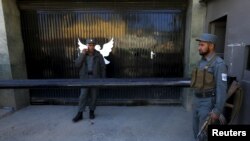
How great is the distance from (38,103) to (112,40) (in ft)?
8.39

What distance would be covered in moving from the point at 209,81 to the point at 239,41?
30.7 inches

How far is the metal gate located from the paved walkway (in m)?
0.38

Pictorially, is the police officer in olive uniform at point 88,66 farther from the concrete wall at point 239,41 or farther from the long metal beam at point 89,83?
the concrete wall at point 239,41

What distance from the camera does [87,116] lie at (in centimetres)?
426

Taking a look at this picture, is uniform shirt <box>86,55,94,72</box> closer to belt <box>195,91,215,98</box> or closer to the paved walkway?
the paved walkway

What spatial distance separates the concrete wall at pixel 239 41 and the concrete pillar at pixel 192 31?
0.98 metres

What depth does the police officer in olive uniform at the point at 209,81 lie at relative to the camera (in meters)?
2.17

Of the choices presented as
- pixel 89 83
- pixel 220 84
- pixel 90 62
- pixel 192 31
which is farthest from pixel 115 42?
pixel 220 84

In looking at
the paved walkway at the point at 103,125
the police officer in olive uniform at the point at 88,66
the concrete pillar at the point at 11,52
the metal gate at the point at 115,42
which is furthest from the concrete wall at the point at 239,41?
the concrete pillar at the point at 11,52

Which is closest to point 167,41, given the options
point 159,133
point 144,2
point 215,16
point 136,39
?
point 136,39

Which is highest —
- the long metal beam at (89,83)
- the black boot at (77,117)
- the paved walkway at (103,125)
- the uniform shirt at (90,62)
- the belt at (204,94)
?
the uniform shirt at (90,62)

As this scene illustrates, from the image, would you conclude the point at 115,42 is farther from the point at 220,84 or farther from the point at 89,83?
the point at 220,84

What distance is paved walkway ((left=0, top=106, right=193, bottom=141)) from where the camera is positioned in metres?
3.36

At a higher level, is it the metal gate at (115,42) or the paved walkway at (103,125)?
the metal gate at (115,42)
